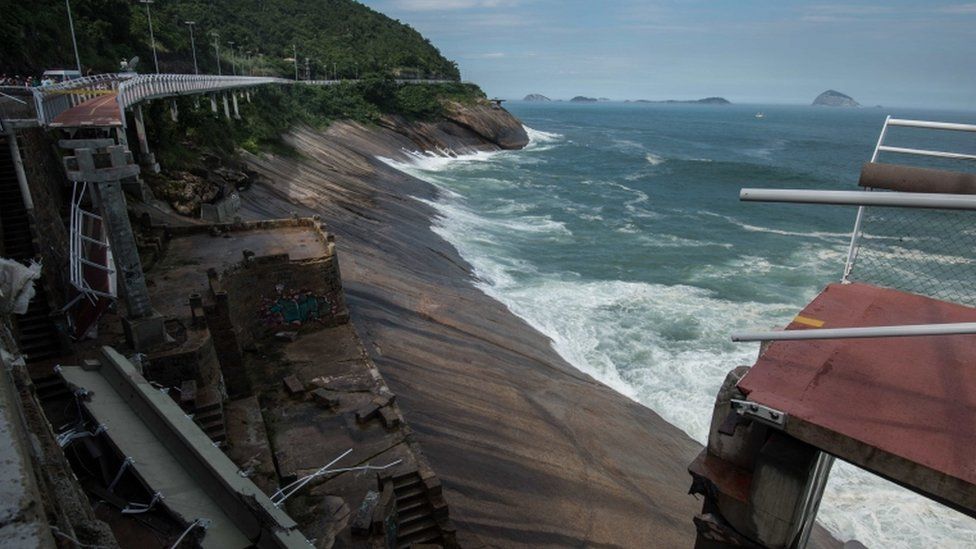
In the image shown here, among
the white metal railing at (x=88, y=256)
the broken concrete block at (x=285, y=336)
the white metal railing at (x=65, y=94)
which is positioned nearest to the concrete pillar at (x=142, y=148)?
the white metal railing at (x=65, y=94)

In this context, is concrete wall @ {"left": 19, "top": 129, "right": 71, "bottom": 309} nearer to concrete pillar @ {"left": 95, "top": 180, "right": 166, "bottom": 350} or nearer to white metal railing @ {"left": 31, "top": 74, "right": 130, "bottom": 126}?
white metal railing @ {"left": 31, "top": 74, "right": 130, "bottom": 126}

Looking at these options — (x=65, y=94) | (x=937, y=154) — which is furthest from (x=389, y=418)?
(x=65, y=94)

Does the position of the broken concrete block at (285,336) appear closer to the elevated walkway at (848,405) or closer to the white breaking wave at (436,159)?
the elevated walkway at (848,405)

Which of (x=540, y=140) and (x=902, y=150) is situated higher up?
(x=902, y=150)

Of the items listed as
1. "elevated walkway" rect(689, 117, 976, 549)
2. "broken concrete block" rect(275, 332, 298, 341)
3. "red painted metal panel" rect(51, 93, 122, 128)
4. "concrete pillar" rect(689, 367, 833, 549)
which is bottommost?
"broken concrete block" rect(275, 332, 298, 341)

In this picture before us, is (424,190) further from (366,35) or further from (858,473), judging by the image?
(366,35)

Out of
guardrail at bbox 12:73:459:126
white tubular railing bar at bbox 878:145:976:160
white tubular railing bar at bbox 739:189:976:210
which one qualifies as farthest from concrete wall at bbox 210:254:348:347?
white tubular railing bar at bbox 739:189:976:210

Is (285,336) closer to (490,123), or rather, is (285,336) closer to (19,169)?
(19,169)
